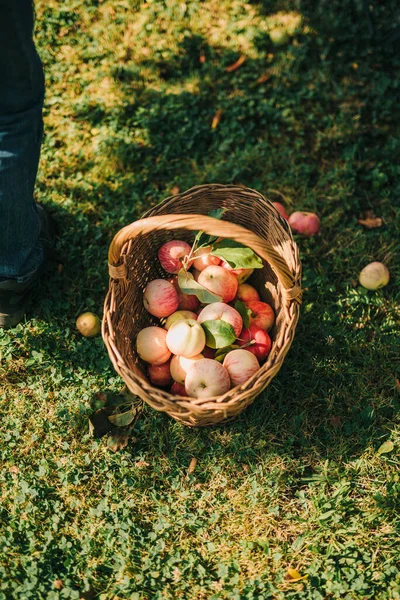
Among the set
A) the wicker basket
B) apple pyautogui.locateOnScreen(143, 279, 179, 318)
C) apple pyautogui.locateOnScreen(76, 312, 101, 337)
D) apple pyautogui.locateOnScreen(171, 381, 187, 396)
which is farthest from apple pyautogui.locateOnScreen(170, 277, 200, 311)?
apple pyautogui.locateOnScreen(76, 312, 101, 337)

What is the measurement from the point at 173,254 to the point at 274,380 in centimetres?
88

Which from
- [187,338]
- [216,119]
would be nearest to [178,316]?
[187,338]

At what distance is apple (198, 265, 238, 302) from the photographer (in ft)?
8.30

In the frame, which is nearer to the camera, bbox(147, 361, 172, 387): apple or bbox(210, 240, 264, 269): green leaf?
bbox(210, 240, 264, 269): green leaf

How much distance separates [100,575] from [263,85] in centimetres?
334

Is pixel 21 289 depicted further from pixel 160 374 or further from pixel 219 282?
pixel 219 282

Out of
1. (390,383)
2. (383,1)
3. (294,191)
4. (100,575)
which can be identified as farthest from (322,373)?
(383,1)

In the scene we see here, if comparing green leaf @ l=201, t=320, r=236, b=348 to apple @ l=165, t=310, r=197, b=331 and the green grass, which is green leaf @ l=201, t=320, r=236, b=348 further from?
the green grass

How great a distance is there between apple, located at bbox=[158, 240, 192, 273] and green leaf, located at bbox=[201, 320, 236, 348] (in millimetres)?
432

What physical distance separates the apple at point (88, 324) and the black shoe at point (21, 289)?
335 mm

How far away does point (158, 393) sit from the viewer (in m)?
2.16

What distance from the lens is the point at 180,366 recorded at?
7.99 feet

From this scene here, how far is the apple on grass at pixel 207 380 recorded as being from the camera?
2.27m

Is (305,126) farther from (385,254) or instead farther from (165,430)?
(165,430)
